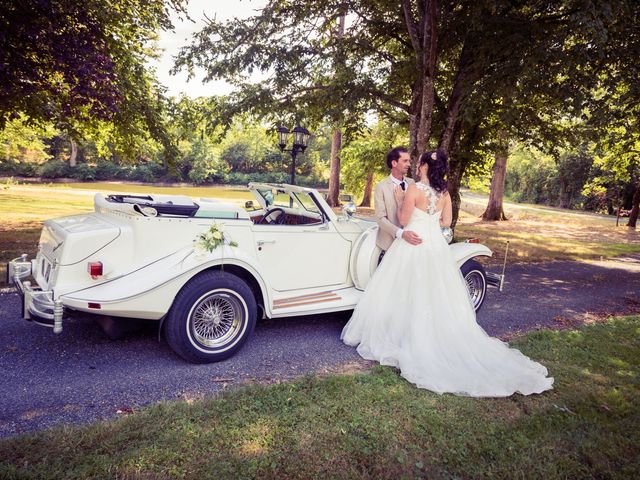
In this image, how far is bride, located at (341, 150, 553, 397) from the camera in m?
3.74

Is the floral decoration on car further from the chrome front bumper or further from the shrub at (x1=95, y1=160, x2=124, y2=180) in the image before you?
the shrub at (x1=95, y1=160, x2=124, y2=180)

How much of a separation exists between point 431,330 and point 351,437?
1711mm

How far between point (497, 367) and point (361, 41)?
30.0 ft

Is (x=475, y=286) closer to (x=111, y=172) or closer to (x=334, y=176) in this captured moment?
(x=334, y=176)

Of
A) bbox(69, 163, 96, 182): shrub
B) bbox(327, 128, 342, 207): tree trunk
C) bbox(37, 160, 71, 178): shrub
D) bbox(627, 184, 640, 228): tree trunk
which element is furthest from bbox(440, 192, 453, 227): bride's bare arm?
bbox(37, 160, 71, 178): shrub

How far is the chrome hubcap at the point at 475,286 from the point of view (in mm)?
5859

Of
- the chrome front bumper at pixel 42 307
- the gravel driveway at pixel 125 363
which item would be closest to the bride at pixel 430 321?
the gravel driveway at pixel 125 363

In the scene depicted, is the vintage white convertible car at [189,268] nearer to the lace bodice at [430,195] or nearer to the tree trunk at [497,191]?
the lace bodice at [430,195]

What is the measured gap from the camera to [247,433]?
279 centimetres

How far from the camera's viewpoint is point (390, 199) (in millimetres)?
4965

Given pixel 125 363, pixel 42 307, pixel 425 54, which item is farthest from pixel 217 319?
pixel 425 54

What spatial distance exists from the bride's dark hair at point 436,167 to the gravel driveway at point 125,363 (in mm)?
2018

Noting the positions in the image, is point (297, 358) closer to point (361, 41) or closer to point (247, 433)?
point (247, 433)

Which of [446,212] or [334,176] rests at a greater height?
[334,176]
